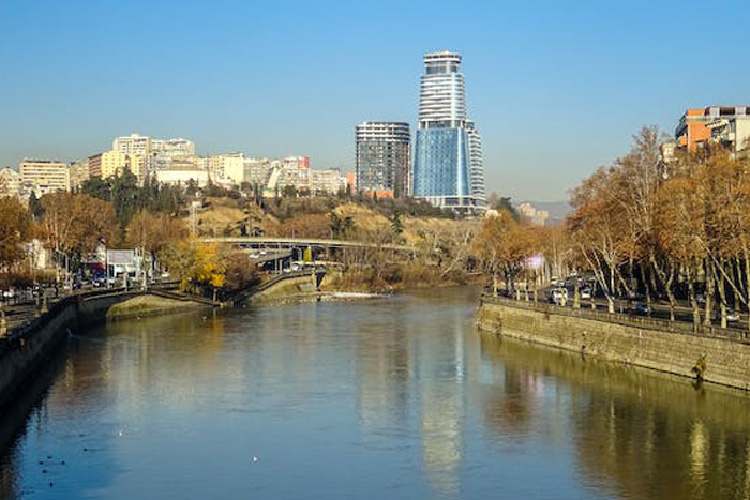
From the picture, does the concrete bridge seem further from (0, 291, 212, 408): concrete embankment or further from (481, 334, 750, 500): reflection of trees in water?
(481, 334, 750, 500): reflection of trees in water

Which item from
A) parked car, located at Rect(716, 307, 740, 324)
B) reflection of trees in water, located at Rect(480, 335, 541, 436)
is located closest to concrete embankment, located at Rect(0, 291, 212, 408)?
reflection of trees in water, located at Rect(480, 335, 541, 436)

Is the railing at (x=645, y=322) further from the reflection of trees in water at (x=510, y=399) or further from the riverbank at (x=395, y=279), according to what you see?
the riverbank at (x=395, y=279)

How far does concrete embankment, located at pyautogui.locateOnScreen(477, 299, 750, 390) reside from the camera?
142 feet

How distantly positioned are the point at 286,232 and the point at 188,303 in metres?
78.7

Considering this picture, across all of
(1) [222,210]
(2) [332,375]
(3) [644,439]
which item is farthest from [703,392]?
(1) [222,210]

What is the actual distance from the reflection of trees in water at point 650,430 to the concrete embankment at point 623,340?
824 mm

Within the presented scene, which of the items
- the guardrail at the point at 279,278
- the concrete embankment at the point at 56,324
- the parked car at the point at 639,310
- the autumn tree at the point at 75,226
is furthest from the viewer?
the guardrail at the point at 279,278

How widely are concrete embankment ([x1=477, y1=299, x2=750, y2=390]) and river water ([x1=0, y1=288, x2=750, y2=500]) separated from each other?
0.91 metres

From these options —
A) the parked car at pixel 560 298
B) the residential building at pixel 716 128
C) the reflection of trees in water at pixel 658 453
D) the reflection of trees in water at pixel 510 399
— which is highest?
the residential building at pixel 716 128

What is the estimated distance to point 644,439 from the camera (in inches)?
1446

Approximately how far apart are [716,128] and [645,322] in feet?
154

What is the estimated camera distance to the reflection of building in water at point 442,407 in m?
33.1

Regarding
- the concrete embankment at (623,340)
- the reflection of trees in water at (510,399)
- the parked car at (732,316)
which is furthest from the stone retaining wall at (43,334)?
the parked car at (732,316)

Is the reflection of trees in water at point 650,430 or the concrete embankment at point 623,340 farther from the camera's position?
the concrete embankment at point 623,340
